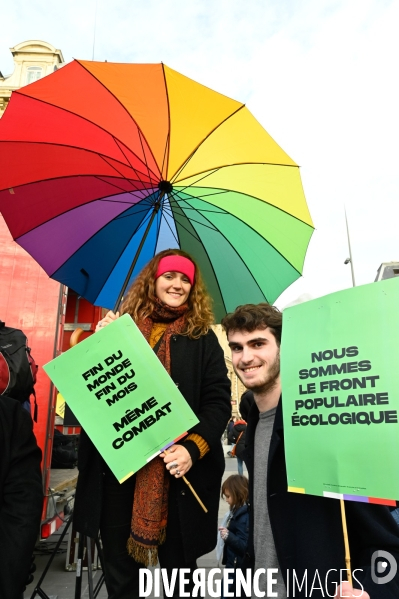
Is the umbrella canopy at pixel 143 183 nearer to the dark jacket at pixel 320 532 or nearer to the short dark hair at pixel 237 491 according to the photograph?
the dark jacket at pixel 320 532

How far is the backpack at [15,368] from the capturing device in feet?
7.89

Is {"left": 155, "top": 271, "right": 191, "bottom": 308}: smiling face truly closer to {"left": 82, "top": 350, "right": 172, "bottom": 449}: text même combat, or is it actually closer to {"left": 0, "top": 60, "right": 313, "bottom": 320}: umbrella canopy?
{"left": 0, "top": 60, "right": 313, "bottom": 320}: umbrella canopy

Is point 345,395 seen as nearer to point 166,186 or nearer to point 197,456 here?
point 197,456

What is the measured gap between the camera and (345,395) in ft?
4.20

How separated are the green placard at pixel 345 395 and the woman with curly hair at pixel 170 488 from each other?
0.67m

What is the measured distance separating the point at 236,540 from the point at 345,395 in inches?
107

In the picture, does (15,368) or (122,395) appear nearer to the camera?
(122,395)

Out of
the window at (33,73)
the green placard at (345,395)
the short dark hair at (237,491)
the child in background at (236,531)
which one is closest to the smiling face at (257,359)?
the green placard at (345,395)

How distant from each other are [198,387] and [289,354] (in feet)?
2.49

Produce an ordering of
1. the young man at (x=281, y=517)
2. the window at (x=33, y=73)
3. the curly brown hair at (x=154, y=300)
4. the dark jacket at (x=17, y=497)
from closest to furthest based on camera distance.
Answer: the young man at (x=281, y=517), the dark jacket at (x=17, y=497), the curly brown hair at (x=154, y=300), the window at (x=33, y=73)

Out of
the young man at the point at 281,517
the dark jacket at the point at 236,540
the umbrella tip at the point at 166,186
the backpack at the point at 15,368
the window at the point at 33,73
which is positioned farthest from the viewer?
the window at the point at 33,73

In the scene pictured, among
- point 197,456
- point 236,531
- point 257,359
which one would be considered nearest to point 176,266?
point 257,359

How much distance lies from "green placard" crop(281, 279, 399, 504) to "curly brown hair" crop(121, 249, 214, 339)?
0.86 metres

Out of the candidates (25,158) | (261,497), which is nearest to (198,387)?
(261,497)
